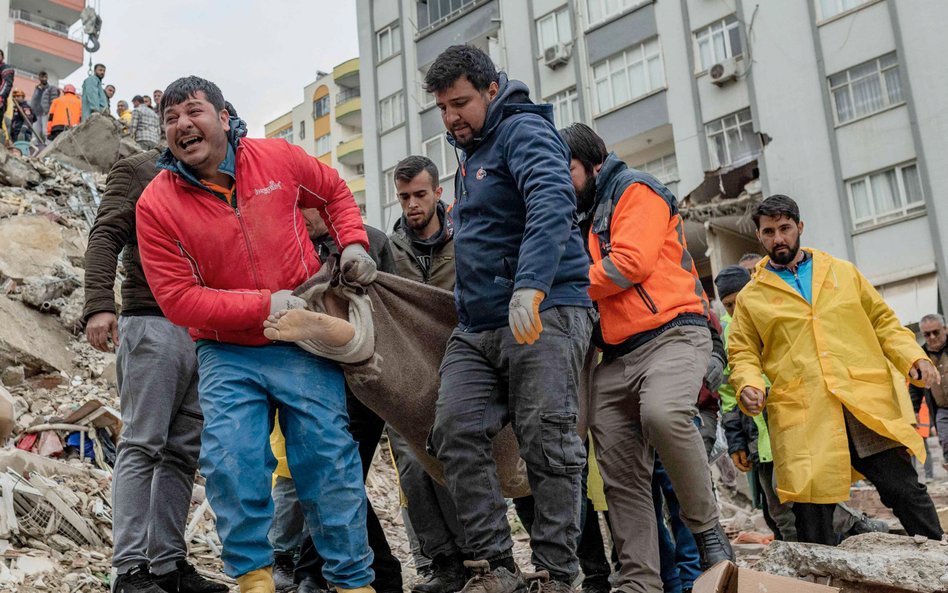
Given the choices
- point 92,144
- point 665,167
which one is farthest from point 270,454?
point 665,167

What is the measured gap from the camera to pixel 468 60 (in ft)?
12.0

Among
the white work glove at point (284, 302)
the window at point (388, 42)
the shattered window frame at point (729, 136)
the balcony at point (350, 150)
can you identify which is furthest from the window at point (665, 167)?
the balcony at point (350, 150)

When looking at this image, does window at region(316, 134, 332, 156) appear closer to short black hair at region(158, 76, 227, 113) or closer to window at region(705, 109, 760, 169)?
window at region(705, 109, 760, 169)

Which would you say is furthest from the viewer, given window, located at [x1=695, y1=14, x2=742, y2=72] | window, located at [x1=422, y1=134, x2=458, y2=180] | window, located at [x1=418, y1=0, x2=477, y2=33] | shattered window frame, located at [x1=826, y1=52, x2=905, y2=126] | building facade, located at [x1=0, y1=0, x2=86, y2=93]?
building facade, located at [x1=0, y1=0, x2=86, y2=93]

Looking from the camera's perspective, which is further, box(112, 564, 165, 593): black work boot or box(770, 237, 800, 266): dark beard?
box(770, 237, 800, 266): dark beard

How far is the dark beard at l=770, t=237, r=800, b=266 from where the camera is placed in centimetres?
461

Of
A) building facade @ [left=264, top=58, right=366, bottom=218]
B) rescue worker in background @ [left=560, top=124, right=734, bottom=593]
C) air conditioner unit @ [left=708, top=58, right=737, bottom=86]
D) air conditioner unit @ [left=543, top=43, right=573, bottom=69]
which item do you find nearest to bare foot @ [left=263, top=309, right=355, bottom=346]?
rescue worker in background @ [left=560, top=124, right=734, bottom=593]

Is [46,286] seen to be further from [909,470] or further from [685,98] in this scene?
[685,98]

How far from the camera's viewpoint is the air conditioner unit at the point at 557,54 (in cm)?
2503

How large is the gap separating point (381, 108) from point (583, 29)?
8.85 meters

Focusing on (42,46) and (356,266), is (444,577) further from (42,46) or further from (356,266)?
(42,46)

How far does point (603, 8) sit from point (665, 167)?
17.0 ft

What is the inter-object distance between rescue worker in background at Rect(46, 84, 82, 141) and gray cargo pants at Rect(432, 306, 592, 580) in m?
17.5

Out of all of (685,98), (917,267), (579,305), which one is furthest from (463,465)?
(685,98)
